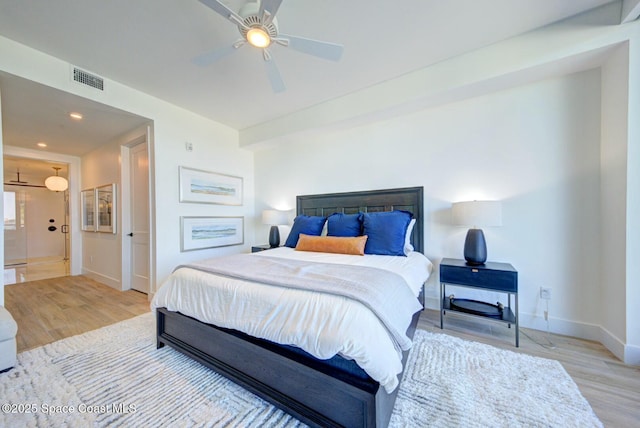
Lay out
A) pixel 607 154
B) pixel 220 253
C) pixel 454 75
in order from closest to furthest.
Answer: pixel 607 154 < pixel 454 75 < pixel 220 253

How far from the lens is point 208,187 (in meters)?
3.82

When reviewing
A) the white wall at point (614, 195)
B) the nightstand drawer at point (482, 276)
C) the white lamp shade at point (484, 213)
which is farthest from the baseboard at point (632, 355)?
the white lamp shade at point (484, 213)

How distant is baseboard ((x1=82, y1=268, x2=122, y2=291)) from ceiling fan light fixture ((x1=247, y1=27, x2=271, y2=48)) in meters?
4.25

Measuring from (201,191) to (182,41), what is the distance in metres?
2.07

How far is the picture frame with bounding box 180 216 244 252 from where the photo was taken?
11.5ft

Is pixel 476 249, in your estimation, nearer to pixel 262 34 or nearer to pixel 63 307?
pixel 262 34

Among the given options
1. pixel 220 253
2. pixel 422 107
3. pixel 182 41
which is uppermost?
pixel 182 41

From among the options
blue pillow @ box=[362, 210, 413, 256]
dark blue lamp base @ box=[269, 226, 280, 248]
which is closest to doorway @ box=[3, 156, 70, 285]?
dark blue lamp base @ box=[269, 226, 280, 248]

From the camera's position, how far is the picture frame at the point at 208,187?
3.50m

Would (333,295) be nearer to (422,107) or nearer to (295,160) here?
(422,107)

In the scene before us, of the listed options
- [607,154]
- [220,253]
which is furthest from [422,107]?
[220,253]

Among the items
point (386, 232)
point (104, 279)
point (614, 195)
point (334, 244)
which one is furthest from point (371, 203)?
point (104, 279)

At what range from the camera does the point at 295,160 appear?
405cm

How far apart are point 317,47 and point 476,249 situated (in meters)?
2.34
